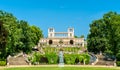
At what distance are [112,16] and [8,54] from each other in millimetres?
27287

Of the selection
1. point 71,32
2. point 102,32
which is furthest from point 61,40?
point 102,32

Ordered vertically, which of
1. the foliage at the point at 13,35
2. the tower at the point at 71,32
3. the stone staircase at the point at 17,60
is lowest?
the stone staircase at the point at 17,60

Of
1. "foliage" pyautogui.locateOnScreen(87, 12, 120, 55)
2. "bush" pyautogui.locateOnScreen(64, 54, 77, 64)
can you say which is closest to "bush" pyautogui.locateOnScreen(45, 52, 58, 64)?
"bush" pyautogui.locateOnScreen(64, 54, 77, 64)

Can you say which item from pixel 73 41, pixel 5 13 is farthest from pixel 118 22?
pixel 73 41

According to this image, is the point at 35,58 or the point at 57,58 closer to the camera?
the point at 35,58

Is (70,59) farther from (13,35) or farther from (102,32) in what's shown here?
(102,32)

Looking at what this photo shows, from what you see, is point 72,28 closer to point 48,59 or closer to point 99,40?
point 99,40

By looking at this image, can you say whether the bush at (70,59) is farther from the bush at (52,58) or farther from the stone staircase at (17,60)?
the stone staircase at (17,60)

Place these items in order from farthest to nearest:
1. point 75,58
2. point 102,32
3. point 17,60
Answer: point 102,32
point 75,58
point 17,60

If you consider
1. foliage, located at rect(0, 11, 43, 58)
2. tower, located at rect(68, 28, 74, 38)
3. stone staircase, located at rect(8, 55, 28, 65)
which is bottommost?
stone staircase, located at rect(8, 55, 28, 65)

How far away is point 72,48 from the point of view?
10769 centimetres

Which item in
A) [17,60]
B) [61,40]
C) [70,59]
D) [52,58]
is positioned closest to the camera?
[17,60]

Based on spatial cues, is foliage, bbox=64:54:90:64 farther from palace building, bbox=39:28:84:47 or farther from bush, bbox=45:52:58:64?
palace building, bbox=39:28:84:47

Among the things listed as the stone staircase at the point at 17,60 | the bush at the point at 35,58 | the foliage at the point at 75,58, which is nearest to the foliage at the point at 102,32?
the foliage at the point at 75,58
